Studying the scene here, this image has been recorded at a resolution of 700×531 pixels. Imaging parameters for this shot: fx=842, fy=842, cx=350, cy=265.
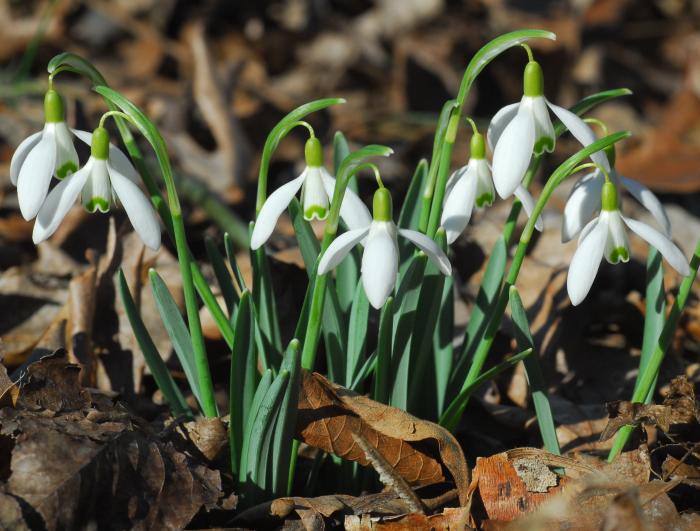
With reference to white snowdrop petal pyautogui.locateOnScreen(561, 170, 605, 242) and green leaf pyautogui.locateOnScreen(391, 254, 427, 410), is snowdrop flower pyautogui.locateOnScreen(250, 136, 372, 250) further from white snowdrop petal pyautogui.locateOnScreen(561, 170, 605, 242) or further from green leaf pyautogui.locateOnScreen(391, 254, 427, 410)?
white snowdrop petal pyautogui.locateOnScreen(561, 170, 605, 242)

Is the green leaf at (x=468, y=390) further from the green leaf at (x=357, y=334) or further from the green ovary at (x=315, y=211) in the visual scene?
the green ovary at (x=315, y=211)

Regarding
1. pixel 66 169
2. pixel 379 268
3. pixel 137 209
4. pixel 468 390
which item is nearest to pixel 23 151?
pixel 66 169

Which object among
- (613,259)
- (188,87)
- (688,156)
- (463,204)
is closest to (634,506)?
(613,259)

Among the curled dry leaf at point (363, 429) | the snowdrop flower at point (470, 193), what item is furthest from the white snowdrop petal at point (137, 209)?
the snowdrop flower at point (470, 193)

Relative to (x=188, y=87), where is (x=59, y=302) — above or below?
below

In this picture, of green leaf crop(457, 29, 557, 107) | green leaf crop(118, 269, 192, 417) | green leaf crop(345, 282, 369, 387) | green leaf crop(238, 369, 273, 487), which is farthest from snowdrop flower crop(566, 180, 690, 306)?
green leaf crop(118, 269, 192, 417)

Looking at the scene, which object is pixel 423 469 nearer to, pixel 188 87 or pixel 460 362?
pixel 460 362
